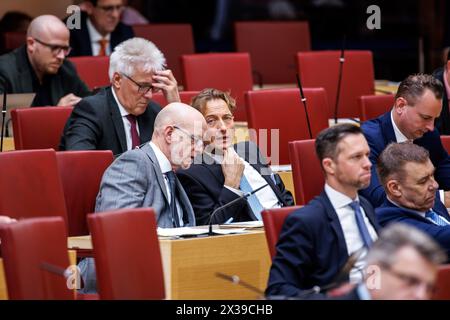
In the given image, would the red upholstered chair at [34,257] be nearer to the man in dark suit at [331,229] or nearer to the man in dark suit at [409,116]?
the man in dark suit at [331,229]

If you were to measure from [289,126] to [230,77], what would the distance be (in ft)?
3.17

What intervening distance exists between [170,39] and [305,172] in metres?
2.78

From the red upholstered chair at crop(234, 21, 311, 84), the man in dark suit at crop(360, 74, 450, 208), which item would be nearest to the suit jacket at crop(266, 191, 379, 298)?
the man in dark suit at crop(360, 74, 450, 208)

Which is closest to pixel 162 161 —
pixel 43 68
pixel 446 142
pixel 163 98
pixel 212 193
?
pixel 212 193

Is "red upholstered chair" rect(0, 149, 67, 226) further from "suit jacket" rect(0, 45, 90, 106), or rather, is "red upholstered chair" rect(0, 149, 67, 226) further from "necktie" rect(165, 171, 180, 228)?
"suit jacket" rect(0, 45, 90, 106)

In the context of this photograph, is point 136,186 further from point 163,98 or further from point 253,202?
point 163,98

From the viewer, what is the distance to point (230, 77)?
5.84m

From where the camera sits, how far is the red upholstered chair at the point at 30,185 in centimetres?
368

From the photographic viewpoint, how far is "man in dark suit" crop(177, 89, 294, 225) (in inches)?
157

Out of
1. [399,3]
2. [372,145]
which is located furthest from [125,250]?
[399,3]

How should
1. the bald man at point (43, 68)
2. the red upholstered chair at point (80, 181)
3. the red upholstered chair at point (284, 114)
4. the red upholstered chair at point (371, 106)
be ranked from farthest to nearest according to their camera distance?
the bald man at point (43, 68), the red upholstered chair at point (371, 106), the red upholstered chair at point (284, 114), the red upholstered chair at point (80, 181)

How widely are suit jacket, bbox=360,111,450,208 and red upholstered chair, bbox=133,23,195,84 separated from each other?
238 cm

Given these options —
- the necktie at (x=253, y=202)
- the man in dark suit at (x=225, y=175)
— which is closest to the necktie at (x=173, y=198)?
the man in dark suit at (x=225, y=175)

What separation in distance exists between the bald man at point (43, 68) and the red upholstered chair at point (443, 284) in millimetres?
2645
